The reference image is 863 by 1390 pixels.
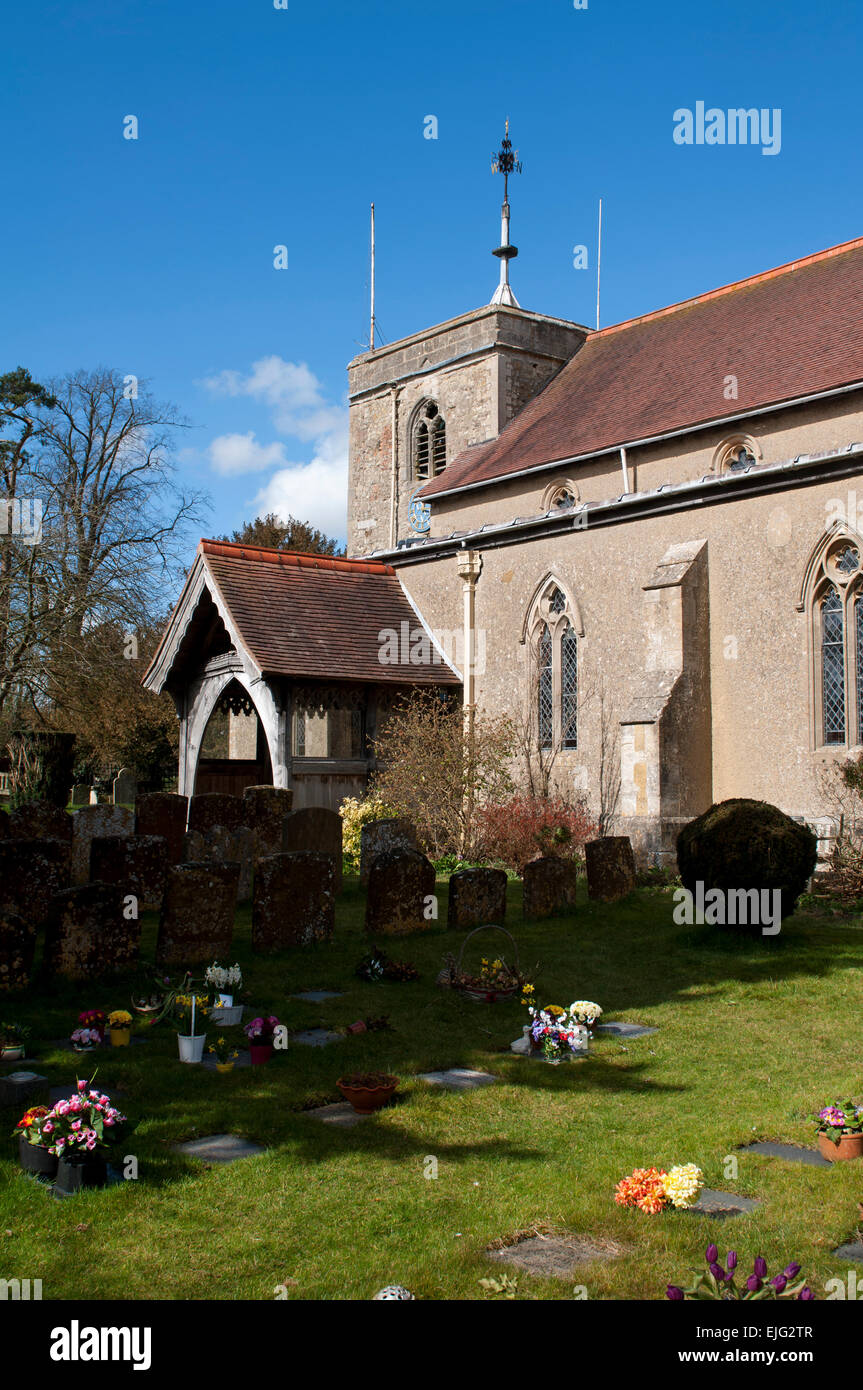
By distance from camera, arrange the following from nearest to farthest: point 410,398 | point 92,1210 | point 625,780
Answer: point 92,1210
point 625,780
point 410,398

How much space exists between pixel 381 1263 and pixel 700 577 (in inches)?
528

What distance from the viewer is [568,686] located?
61.7 feet

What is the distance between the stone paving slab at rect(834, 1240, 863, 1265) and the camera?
435 cm

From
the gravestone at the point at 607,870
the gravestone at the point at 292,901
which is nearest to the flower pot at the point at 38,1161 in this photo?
the gravestone at the point at 292,901

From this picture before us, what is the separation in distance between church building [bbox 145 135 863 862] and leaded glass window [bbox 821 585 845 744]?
0.09 ft

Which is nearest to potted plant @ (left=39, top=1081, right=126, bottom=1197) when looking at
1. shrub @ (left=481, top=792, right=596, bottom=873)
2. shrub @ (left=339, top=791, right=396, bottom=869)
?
shrub @ (left=481, top=792, right=596, bottom=873)

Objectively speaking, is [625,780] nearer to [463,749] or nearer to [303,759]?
[463,749]

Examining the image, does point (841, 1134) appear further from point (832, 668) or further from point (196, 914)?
point (832, 668)

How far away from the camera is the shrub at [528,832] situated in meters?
15.5

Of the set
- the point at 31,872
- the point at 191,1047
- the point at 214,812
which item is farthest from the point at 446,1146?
the point at 214,812

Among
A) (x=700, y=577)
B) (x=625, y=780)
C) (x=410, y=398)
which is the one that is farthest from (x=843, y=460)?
(x=410, y=398)

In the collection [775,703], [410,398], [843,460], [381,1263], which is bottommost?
[381,1263]

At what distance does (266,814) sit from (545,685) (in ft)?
19.5

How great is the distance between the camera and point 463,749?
16859 millimetres
